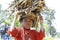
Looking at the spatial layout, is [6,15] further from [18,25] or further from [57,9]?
[57,9]

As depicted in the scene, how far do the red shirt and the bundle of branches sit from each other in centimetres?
11

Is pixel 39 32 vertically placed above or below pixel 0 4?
below

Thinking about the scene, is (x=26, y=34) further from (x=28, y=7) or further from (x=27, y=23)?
(x=28, y=7)

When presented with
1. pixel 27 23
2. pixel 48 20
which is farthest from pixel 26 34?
pixel 48 20

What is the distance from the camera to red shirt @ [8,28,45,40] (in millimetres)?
1300

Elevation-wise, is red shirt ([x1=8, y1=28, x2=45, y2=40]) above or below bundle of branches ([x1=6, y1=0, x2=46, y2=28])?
below

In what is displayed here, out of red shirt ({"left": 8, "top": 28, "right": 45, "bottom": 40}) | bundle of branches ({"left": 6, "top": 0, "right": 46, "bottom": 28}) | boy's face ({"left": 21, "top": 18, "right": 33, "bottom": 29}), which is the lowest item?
red shirt ({"left": 8, "top": 28, "right": 45, "bottom": 40})

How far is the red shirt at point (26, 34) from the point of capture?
1.30 meters

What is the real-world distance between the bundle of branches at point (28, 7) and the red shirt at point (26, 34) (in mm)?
109

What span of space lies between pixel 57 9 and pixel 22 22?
1.06ft

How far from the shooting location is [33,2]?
1340 millimetres

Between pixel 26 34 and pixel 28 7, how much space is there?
23 cm

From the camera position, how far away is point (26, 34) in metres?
1.31

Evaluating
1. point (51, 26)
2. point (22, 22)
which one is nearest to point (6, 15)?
point (22, 22)
